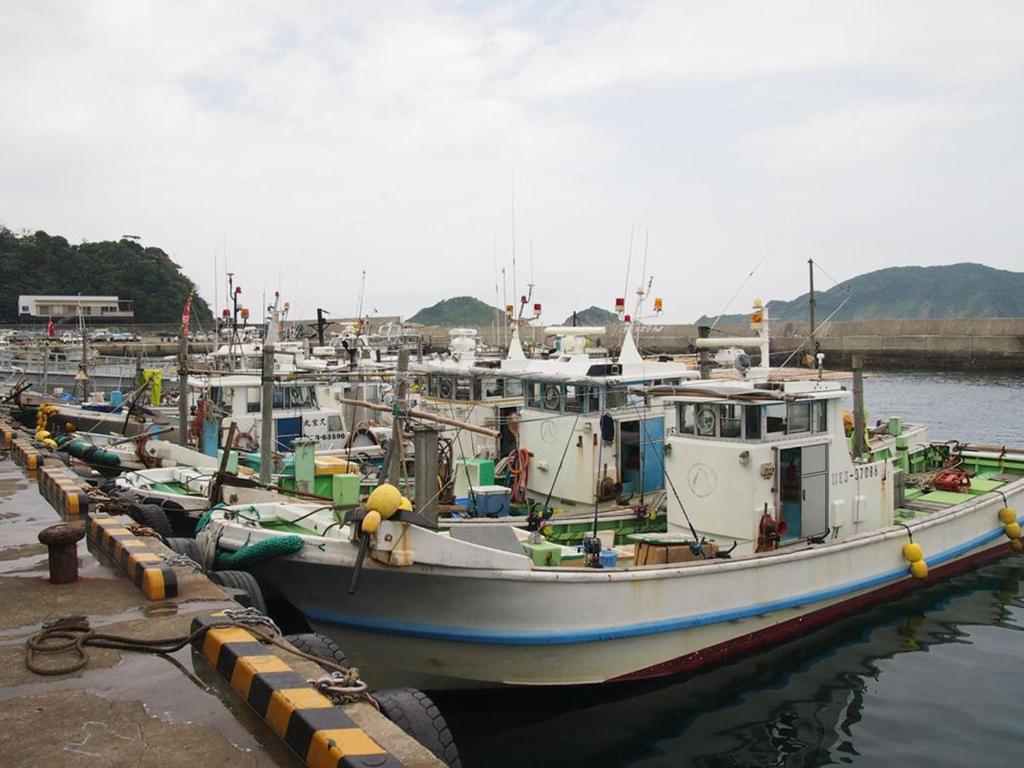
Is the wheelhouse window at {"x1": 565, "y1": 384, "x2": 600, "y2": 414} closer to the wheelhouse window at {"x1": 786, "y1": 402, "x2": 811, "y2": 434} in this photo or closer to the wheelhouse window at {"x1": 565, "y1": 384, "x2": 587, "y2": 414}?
the wheelhouse window at {"x1": 565, "y1": 384, "x2": 587, "y2": 414}

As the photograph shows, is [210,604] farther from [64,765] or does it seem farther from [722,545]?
[722,545]

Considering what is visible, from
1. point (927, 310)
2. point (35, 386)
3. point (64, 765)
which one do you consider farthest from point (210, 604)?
point (927, 310)

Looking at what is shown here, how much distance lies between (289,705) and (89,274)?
324ft

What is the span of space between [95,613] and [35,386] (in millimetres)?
40080

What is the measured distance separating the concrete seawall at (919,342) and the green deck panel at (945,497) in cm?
3762

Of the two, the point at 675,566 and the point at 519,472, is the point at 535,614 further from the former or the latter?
the point at 519,472

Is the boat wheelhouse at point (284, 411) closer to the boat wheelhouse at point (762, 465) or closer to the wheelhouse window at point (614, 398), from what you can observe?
the wheelhouse window at point (614, 398)

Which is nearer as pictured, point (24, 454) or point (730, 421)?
point (730, 421)

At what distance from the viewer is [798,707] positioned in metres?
9.61

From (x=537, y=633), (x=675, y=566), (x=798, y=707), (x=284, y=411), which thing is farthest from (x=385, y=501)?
(x=284, y=411)

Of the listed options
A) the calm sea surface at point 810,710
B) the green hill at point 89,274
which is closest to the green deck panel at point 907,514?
the calm sea surface at point 810,710

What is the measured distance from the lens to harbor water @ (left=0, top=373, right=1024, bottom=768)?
27.9ft

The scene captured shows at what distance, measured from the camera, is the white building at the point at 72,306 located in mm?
78125

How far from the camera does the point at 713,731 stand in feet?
29.5
